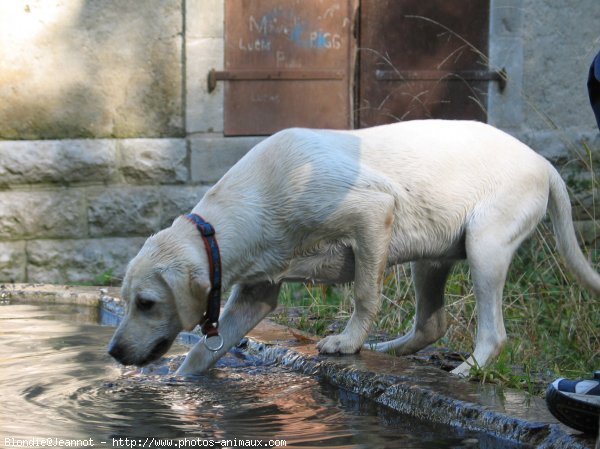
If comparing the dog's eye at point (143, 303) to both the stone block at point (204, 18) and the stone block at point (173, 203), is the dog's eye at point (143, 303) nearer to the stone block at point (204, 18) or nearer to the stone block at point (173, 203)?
the stone block at point (173, 203)

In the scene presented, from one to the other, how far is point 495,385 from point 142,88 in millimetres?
5011

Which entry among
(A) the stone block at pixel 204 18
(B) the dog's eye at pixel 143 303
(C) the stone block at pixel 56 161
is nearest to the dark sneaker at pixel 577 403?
(B) the dog's eye at pixel 143 303

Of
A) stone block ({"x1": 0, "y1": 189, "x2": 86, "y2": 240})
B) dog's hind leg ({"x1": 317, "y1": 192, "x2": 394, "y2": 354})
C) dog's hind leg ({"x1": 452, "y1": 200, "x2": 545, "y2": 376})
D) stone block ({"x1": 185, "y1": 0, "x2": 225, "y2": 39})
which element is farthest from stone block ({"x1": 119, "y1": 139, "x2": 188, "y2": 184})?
dog's hind leg ({"x1": 452, "y1": 200, "x2": 545, "y2": 376})

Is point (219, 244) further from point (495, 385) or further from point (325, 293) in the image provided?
point (325, 293)

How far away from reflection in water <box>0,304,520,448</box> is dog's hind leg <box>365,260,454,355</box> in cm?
67

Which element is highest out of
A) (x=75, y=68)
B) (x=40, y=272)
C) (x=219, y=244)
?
(x=75, y=68)

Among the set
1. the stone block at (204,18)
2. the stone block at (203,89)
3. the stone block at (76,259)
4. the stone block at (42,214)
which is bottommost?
the stone block at (76,259)

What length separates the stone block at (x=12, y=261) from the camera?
8078mm

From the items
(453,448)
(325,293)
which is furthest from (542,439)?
(325,293)

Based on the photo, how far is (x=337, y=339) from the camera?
4.68 meters

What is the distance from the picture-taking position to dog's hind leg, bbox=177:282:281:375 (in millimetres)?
4692

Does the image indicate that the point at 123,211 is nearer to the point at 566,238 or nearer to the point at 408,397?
the point at 566,238

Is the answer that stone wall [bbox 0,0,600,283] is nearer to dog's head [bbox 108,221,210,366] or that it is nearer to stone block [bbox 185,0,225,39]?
stone block [bbox 185,0,225,39]

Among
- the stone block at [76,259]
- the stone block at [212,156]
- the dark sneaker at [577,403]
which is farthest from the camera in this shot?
the stone block at [212,156]
